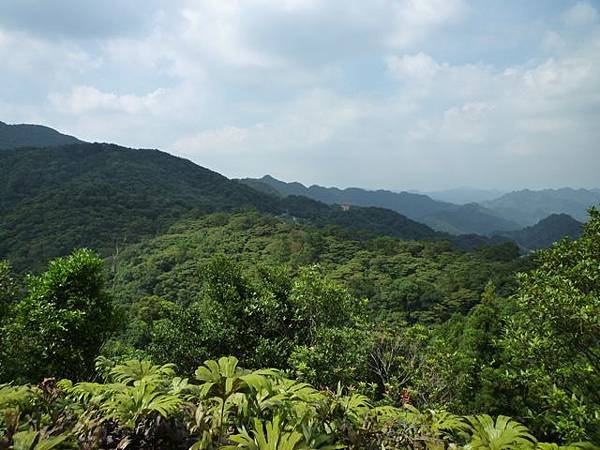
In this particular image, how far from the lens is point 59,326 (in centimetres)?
798

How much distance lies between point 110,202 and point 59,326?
94.4m

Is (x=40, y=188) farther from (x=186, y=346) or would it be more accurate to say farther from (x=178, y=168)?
(x=186, y=346)

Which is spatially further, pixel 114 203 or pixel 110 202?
pixel 114 203

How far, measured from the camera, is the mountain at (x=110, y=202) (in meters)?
70.8

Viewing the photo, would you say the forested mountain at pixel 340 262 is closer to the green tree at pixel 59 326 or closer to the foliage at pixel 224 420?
the green tree at pixel 59 326

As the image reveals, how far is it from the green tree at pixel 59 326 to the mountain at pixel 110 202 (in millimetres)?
57052

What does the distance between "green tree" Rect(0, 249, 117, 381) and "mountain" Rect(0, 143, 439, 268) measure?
5705 centimetres

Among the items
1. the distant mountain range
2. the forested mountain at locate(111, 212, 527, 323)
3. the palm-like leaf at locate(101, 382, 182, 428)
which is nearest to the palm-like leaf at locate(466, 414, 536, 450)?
the palm-like leaf at locate(101, 382, 182, 428)

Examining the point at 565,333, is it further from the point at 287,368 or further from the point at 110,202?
Result: the point at 110,202

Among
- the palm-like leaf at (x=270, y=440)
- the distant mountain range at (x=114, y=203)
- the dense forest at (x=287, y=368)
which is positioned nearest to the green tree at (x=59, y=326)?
the dense forest at (x=287, y=368)

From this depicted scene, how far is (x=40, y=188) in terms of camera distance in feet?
347

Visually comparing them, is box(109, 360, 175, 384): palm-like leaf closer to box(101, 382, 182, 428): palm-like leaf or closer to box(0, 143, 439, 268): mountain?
box(101, 382, 182, 428): palm-like leaf

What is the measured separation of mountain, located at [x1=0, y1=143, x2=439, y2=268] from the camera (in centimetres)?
7081

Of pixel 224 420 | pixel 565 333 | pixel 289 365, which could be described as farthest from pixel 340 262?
pixel 224 420
